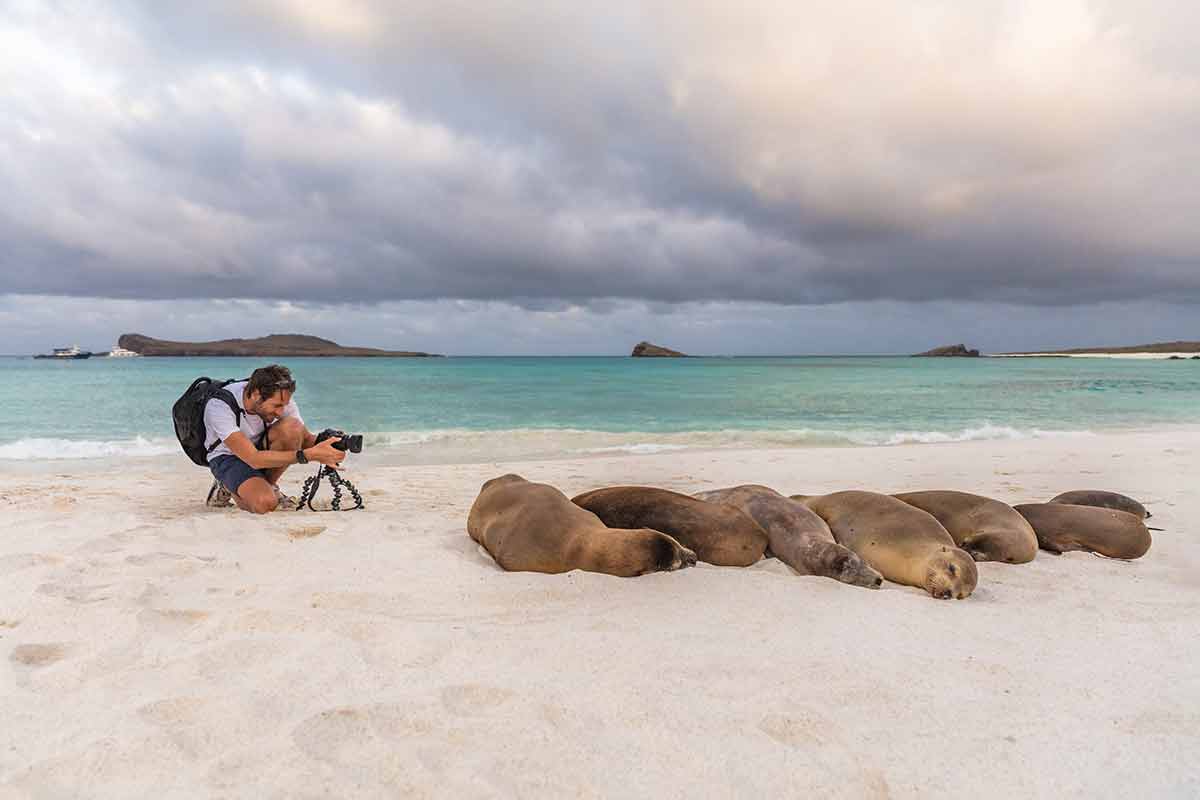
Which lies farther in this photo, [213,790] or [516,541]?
[516,541]

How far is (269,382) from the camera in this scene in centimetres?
548

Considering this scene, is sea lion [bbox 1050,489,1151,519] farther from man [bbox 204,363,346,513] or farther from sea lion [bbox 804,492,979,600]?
man [bbox 204,363,346,513]

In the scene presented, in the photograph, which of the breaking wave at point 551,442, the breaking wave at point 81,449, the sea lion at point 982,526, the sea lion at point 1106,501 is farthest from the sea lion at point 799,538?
the breaking wave at point 81,449

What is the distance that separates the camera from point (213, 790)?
199 cm

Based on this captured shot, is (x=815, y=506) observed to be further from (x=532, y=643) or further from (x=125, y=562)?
(x=125, y=562)

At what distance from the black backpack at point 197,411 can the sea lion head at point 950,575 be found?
5289 millimetres

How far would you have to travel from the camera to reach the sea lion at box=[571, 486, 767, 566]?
4.44 meters

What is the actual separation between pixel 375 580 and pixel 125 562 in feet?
5.19

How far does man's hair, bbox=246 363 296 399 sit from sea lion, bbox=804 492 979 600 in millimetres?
4333

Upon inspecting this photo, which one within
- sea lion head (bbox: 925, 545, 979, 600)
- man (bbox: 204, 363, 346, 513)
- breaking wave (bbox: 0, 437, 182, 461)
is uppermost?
man (bbox: 204, 363, 346, 513)

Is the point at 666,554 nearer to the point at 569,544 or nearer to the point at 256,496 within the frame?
the point at 569,544

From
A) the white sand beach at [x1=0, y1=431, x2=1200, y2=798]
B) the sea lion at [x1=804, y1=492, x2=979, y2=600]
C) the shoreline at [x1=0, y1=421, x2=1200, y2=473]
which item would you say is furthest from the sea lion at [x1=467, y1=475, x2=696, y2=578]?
the shoreline at [x1=0, y1=421, x2=1200, y2=473]

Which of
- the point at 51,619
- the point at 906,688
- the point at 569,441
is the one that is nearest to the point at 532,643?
the point at 906,688

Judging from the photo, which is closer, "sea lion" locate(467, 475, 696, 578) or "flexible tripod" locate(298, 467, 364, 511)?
"sea lion" locate(467, 475, 696, 578)
